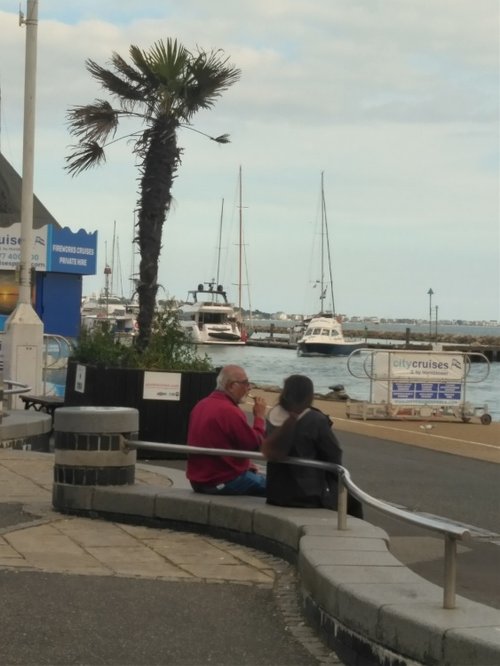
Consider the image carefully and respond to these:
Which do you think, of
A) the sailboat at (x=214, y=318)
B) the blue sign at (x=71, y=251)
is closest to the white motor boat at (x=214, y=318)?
the sailboat at (x=214, y=318)

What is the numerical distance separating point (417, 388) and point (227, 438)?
14398mm

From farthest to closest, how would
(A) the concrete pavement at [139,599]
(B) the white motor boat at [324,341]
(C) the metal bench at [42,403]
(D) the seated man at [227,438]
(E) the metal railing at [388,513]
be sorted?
(B) the white motor boat at [324,341] → (C) the metal bench at [42,403] → (D) the seated man at [227,438] → (A) the concrete pavement at [139,599] → (E) the metal railing at [388,513]

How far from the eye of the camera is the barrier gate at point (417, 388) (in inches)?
879

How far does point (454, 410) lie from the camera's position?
22.8 meters

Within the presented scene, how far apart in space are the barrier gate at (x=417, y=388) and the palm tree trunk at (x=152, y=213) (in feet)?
24.4

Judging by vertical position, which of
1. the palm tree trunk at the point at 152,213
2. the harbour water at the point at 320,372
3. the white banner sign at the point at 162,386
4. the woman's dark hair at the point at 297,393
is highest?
the palm tree trunk at the point at 152,213

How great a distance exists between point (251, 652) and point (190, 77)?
1225cm

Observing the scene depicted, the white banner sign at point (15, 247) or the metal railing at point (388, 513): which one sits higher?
the white banner sign at point (15, 247)

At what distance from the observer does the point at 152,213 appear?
16.0 m

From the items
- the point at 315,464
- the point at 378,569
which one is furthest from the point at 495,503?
the point at 378,569

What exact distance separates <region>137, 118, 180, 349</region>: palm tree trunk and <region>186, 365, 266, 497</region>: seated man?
24.3 ft

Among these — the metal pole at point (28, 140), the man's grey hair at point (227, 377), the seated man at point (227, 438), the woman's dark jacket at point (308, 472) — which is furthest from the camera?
the metal pole at point (28, 140)

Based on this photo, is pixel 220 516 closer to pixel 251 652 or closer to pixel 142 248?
pixel 251 652

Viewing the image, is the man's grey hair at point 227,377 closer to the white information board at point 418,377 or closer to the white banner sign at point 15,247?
the white information board at point 418,377
